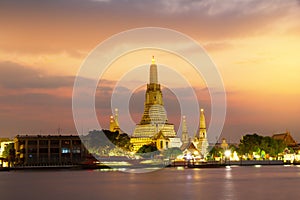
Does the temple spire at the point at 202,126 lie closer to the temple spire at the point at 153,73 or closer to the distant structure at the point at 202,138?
the distant structure at the point at 202,138

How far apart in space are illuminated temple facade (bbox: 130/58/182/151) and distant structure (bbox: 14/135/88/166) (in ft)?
64.5

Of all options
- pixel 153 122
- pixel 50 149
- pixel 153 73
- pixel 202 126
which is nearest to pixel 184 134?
pixel 202 126

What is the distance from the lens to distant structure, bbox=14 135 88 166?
116 m

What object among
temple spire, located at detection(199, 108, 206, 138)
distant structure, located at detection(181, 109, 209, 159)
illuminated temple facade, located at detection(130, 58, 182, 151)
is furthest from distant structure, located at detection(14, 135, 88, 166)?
temple spire, located at detection(199, 108, 206, 138)

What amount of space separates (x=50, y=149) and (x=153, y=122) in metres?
33.1

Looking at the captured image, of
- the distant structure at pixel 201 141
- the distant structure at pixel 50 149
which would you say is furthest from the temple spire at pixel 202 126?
the distant structure at pixel 50 149

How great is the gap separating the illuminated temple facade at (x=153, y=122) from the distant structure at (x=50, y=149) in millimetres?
19656

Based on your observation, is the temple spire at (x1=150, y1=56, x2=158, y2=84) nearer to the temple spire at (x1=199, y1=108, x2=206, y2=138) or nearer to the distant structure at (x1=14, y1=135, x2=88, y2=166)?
the temple spire at (x1=199, y1=108, x2=206, y2=138)

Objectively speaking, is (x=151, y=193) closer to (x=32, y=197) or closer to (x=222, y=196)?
(x=222, y=196)

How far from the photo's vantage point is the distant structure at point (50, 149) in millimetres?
115750

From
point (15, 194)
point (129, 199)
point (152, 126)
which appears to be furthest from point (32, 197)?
point (152, 126)

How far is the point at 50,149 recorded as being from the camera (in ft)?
384

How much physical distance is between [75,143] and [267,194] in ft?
256

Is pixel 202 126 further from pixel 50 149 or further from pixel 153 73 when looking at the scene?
pixel 50 149
